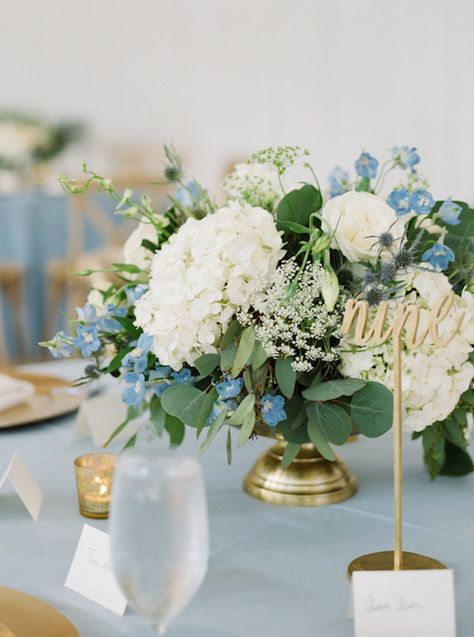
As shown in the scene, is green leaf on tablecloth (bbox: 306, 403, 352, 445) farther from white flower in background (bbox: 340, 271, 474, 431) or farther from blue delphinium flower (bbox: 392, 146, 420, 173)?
blue delphinium flower (bbox: 392, 146, 420, 173)

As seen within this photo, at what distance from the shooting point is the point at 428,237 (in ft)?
3.37

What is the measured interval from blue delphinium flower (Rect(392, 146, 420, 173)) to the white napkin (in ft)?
2.42

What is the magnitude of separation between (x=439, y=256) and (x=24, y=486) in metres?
0.57

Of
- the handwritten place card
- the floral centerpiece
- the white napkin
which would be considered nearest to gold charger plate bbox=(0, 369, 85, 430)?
the white napkin

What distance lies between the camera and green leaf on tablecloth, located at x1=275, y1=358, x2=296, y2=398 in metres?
0.92

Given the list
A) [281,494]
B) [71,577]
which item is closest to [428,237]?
[281,494]

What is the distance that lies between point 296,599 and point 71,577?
Answer: 224 mm

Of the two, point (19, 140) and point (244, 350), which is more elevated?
point (19, 140)

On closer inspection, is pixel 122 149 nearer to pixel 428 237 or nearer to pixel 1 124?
pixel 1 124

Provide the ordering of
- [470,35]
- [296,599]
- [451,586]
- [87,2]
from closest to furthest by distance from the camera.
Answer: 1. [451,586]
2. [296,599]
3. [470,35]
4. [87,2]

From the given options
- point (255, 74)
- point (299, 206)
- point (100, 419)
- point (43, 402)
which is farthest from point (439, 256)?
point (255, 74)

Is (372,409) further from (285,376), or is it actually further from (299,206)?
(299,206)

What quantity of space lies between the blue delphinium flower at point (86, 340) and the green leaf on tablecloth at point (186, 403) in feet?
0.42

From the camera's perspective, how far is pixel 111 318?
1.09 m
